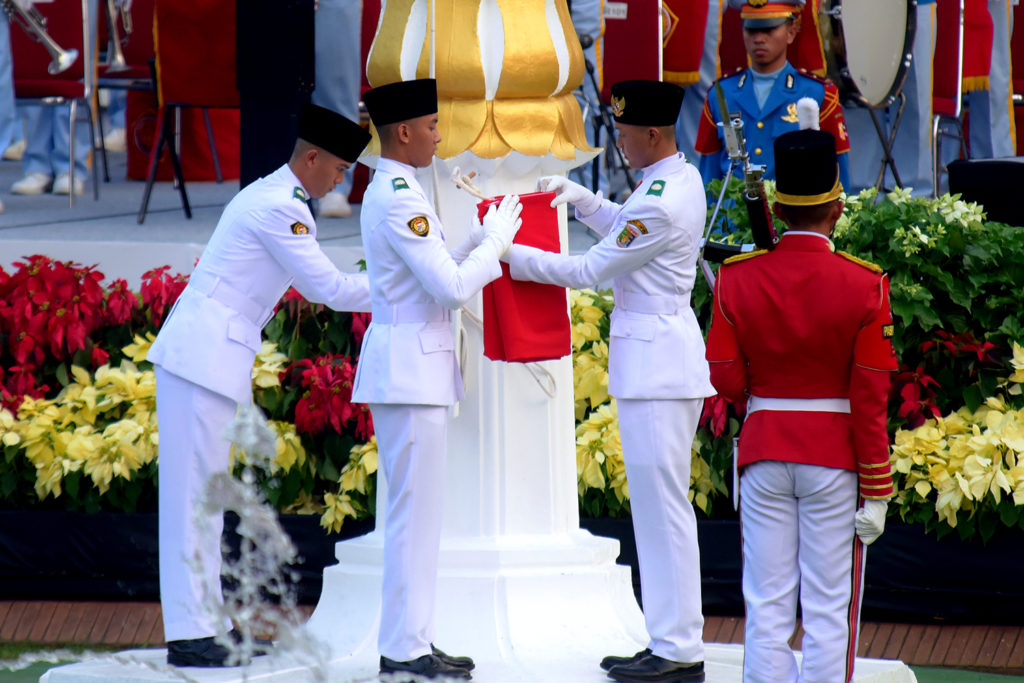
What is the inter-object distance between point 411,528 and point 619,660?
2.29 ft

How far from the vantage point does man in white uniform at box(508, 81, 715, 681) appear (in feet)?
15.1

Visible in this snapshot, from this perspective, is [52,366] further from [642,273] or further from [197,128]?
[197,128]

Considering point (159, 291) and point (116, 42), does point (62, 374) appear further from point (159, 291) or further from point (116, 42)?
point (116, 42)

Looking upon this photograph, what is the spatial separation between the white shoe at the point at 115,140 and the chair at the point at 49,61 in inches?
168

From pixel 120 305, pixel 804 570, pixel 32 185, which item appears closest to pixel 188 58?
pixel 32 185

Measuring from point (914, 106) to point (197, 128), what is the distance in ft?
15.7

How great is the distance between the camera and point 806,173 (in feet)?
13.2

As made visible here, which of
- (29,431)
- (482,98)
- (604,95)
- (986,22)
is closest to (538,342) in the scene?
(482,98)

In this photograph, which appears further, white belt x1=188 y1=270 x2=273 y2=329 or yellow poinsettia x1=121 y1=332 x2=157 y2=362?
yellow poinsettia x1=121 y1=332 x2=157 y2=362

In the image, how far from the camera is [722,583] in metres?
5.82

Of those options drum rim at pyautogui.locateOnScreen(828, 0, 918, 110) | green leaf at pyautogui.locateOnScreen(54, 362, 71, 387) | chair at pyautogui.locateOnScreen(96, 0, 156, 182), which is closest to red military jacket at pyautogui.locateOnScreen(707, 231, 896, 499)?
green leaf at pyautogui.locateOnScreen(54, 362, 71, 387)

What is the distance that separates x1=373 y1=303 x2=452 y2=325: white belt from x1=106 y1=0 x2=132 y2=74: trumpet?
616cm

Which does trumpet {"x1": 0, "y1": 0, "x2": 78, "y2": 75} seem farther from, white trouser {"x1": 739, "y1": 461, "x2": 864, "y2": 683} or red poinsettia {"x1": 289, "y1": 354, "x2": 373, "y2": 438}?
white trouser {"x1": 739, "y1": 461, "x2": 864, "y2": 683}

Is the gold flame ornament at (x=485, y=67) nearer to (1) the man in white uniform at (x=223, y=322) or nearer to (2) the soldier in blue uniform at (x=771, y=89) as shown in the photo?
(1) the man in white uniform at (x=223, y=322)
